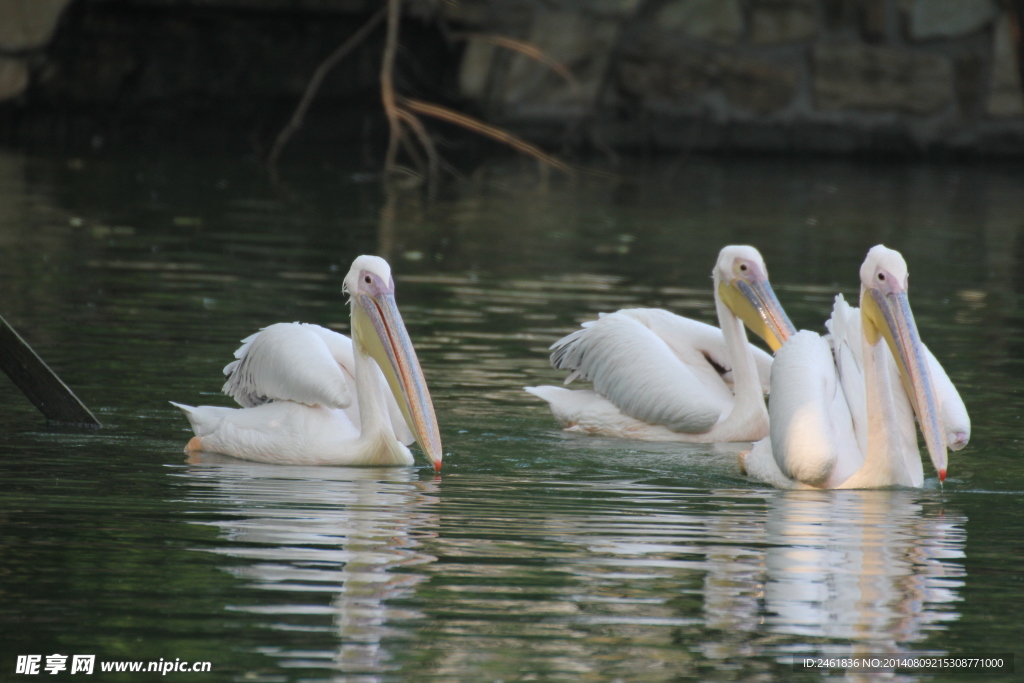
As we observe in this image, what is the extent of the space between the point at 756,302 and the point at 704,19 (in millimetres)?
10731

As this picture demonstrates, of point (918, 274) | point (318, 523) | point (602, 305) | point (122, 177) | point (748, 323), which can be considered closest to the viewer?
point (318, 523)

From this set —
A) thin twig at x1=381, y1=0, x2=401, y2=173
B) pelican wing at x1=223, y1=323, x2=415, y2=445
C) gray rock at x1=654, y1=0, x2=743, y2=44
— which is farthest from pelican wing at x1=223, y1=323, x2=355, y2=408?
gray rock at x1=654, y1=0, x2=743, y2=44


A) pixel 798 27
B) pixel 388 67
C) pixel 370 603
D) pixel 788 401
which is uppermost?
pixel 798 27

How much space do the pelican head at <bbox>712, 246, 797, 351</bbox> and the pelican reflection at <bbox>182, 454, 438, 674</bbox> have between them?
1.73 m

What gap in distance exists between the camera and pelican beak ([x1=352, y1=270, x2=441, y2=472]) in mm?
4844

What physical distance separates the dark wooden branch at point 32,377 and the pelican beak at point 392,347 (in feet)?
3.15

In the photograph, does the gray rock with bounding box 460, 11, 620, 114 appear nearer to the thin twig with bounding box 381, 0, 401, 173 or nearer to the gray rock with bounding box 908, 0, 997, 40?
the gray rock with bounding box 908, 0, 997, 40

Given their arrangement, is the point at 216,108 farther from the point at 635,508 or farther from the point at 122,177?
the point at 635,508

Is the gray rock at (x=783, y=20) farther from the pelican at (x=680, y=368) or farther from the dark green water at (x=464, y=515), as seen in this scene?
the pelican at (x=680, y=368)

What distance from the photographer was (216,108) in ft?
53.5

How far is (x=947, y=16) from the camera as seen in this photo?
16312 mm

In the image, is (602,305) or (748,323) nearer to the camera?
(748,323)

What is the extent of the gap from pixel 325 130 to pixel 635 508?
13.0 m

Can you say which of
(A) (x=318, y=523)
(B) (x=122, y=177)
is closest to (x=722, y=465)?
(A) (x=318, y=523)
